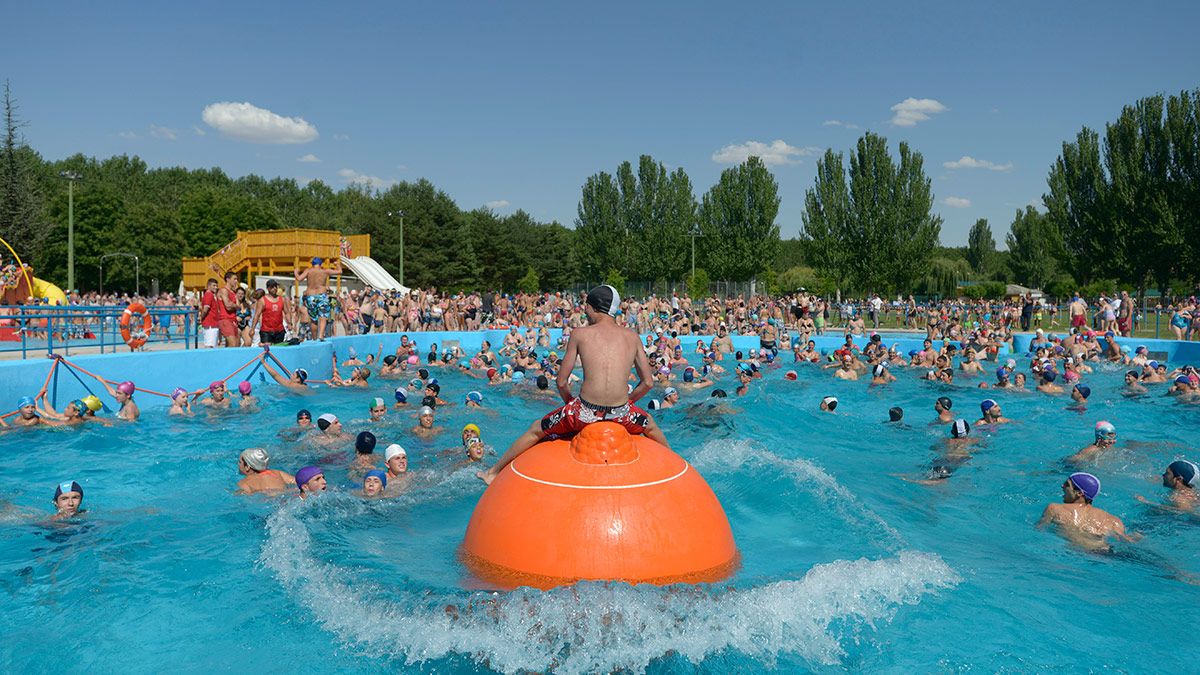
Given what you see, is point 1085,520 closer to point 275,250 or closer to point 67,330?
point 67,330

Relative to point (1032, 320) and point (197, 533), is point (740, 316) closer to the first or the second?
point (1032, 320)

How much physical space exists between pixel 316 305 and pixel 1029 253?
2746 inches

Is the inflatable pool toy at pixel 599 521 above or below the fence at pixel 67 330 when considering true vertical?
below

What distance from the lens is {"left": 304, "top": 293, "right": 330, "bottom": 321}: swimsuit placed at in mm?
20641

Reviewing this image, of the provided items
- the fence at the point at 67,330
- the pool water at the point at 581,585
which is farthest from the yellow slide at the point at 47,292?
the pool water at the point at 581,585

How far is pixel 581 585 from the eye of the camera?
4758 millimetres

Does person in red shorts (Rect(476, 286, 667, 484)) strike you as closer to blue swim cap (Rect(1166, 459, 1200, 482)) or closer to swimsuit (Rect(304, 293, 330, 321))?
blue swim cap (Rect(1166, 459, 1200, 482))

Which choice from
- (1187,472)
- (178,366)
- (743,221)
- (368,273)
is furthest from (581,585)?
(743,221)

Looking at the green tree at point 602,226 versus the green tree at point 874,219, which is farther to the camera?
the green tree at point 602,226

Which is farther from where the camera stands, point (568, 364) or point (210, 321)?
point (210, 321)

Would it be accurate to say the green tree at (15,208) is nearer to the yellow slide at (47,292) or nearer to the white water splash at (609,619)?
the yellow slide at (47,292)

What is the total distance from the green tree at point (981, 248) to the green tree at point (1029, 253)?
18550mm

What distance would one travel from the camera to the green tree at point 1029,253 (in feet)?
231

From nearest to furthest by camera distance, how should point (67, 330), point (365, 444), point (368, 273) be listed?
point (365, 444), point (67, 330), point (368, 273)
